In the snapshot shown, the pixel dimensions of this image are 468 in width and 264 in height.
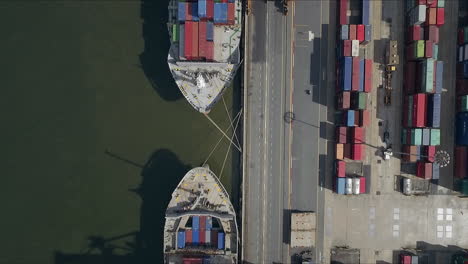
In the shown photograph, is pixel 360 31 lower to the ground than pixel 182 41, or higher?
higher

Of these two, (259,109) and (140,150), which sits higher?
(259,109)

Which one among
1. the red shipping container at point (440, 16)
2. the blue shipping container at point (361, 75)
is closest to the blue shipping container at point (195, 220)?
the blue shipping container at point (361, 75)

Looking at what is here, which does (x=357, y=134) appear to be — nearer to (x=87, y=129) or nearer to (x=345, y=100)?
(x=345, y=100)

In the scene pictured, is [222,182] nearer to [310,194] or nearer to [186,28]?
[310,194]

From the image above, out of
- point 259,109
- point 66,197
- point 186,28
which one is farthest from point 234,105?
point 66,197

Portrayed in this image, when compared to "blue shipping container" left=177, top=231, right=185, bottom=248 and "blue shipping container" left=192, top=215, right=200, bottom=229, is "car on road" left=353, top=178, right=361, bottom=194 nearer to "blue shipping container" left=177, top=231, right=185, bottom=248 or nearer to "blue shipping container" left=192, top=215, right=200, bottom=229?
"blue shipping container" left=192, top=215, right=200, bottom=229

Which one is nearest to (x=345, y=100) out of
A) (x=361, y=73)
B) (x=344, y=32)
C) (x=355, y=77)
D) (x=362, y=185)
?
(x=355, y=77)
